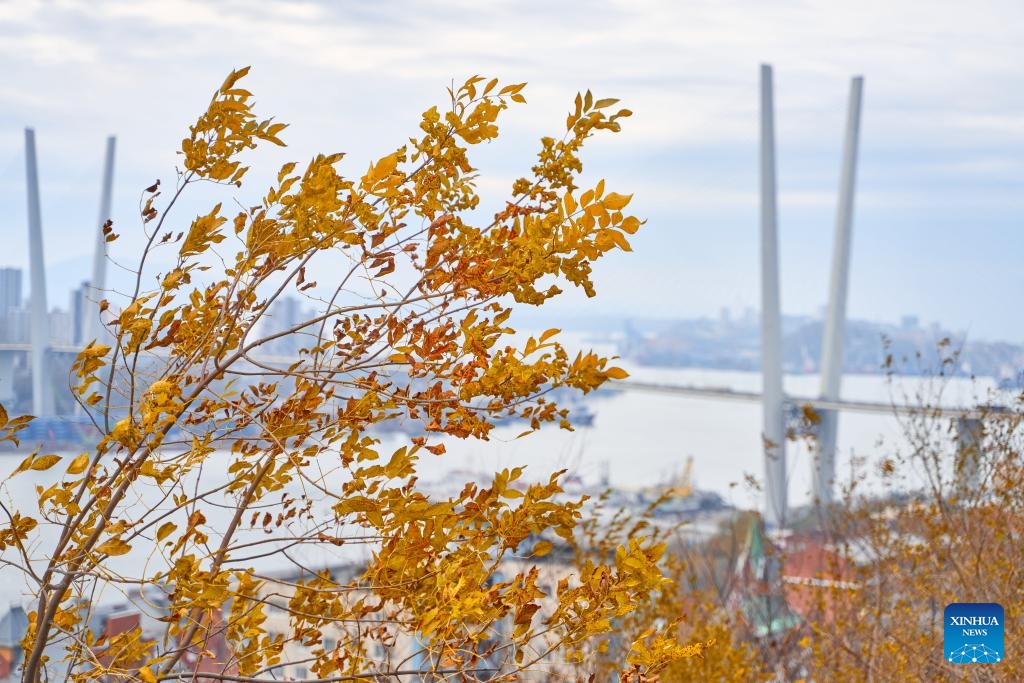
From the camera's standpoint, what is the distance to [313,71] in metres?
5.06

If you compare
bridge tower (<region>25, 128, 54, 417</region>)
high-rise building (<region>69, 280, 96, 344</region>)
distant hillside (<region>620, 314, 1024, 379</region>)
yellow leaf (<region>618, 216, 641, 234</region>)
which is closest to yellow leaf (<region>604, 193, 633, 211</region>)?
yellow leaf (<region>618, 216, 641, 234</region>)

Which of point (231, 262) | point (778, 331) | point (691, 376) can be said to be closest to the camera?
point (231, 262)

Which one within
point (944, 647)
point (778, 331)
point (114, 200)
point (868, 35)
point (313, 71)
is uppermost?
point (868, 35)

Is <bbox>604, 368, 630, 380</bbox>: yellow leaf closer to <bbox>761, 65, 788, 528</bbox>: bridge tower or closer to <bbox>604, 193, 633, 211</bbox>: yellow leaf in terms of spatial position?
<bbox>604, 193, 633, 211</bbox>: yellow leaf

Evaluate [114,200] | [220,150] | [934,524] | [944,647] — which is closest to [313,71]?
[114,200]

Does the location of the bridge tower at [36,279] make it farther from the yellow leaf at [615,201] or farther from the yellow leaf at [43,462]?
the yellow leaf at [615,201]

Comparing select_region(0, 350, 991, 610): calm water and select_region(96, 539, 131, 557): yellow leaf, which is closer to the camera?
select_region(96, 539, 131, 557): yellow leaf

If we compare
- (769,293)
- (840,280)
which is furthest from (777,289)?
(840,280)

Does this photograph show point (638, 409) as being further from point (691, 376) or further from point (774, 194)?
point (774, 194)

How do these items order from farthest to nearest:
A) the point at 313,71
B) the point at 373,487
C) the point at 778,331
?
the point at 778,331, the point at 313,71, the point at 373,487

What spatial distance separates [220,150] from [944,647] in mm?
2503

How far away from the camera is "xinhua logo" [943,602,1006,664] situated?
9.00 ft

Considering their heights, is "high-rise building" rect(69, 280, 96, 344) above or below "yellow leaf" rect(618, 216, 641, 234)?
below

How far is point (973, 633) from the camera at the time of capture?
113 inches
